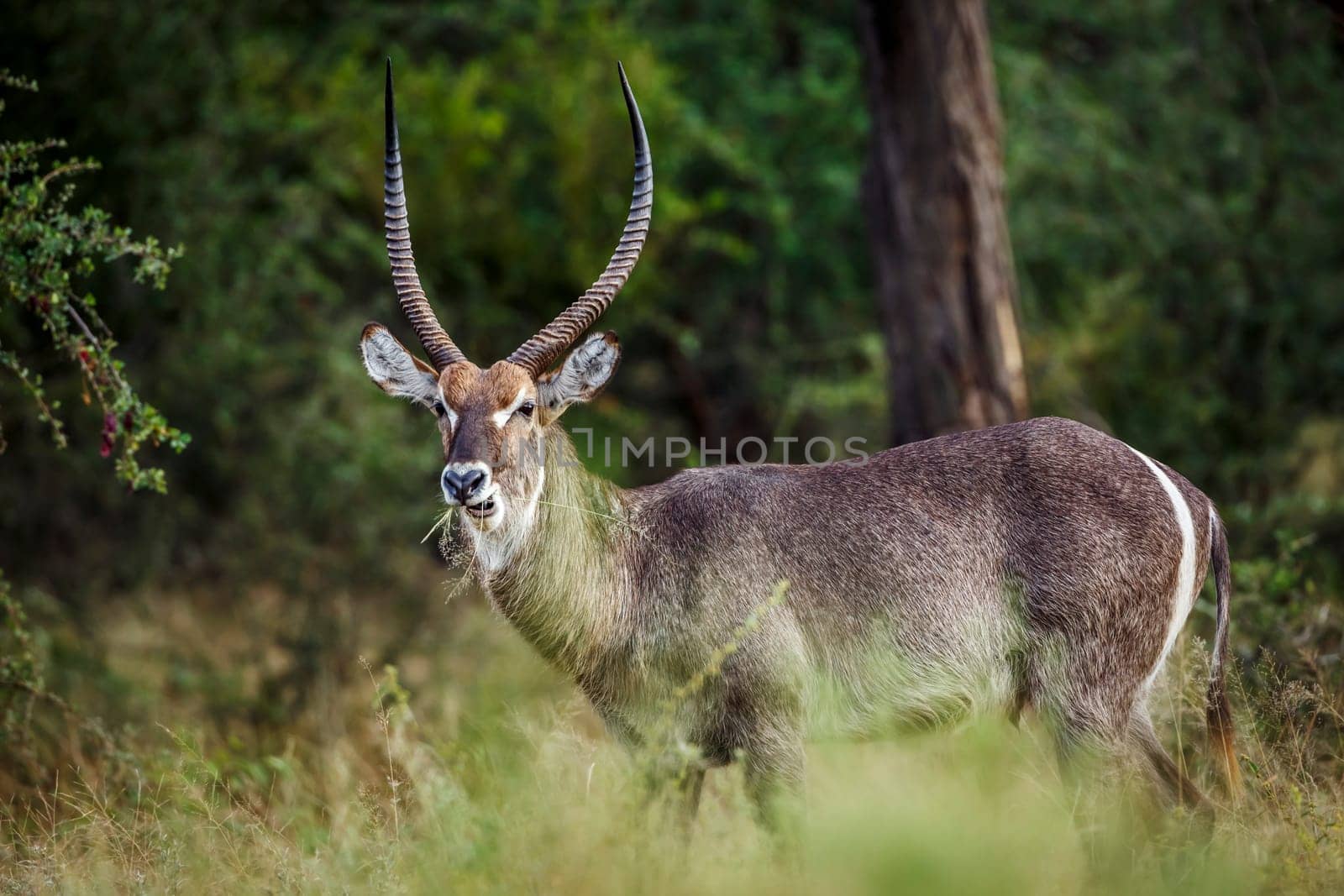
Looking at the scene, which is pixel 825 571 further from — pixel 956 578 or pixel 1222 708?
pixel 1222 708

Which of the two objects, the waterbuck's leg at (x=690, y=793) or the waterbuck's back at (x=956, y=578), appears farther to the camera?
the waterbuck's back at (x=956, y=578)

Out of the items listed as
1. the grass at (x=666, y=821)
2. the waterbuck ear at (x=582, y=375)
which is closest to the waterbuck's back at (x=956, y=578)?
the grass at (x=666, y=821)

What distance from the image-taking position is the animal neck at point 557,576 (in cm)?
499

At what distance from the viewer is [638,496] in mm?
5418

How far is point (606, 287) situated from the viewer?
5.17 meters

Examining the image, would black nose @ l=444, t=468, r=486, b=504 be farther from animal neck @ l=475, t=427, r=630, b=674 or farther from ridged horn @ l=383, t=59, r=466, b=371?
ridged horn @ l=383, t=59, r=466, b=371

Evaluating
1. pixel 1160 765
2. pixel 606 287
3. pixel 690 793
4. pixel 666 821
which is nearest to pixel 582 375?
pixel 606 287

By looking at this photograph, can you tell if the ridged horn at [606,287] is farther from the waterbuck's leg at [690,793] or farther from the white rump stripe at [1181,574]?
the white rump stripe at [1181,574]

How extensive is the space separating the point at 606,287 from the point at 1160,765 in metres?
2.84

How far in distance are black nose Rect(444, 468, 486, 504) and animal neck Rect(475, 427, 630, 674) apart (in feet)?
1.51

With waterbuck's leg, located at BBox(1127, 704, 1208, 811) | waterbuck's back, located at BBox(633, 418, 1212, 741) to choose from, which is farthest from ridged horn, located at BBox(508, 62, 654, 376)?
waterbuck's leg, located at BBox(1127, 704, 1208, 811)

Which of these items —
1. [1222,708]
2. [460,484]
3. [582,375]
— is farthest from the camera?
[582,375]

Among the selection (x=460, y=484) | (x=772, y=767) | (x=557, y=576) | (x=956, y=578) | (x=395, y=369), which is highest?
(x=395, y=369)

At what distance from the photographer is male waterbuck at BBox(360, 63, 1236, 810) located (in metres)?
4.78
